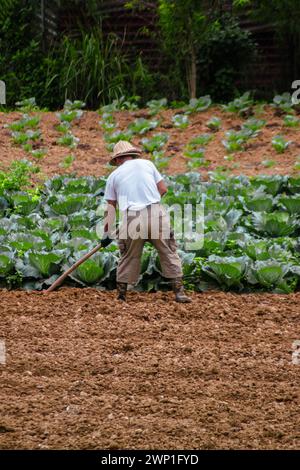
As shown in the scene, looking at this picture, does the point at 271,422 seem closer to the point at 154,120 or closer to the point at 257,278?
the point at 257,278

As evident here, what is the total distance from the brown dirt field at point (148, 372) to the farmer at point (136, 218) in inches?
9.6

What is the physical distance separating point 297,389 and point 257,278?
220 cm

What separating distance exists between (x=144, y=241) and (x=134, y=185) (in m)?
0.44

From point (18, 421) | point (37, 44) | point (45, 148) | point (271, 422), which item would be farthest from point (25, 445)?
point (37, 44)

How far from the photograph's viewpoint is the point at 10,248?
7.77 meters

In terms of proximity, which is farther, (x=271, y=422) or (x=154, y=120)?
(x=154, y=120)

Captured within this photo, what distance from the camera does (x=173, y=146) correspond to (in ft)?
43.3

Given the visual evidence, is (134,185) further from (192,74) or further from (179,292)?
(192,74)

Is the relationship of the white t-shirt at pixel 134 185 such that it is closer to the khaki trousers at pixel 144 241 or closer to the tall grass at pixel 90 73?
the khaki trousers at pixel 144 241

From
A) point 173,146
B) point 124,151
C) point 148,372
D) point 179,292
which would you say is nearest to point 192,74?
Answer: point 173,146

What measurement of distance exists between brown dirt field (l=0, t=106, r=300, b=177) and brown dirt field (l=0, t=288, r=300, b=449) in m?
5.03

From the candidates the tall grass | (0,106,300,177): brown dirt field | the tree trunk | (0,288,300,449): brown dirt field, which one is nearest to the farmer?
(0,288,300,449): brown dirt field

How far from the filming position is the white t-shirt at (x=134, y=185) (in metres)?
6.72

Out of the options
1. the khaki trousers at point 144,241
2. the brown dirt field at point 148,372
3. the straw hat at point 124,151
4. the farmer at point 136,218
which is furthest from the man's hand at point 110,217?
the brown dirt field at point 148,372
